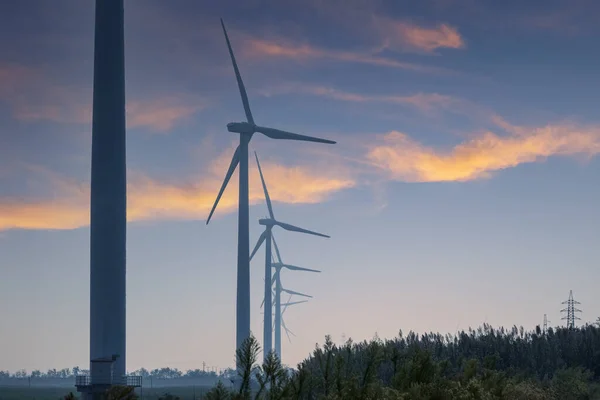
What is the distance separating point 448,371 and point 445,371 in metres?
13.6

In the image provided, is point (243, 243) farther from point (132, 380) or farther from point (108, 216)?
point (132, 380)

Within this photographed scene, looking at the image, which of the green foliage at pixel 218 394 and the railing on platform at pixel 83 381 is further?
the railing on platform at pixel 83 381

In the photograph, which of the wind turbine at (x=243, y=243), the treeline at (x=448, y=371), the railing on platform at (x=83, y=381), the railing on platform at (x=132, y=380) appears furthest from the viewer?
the wind turbine at (x=243, y=243)

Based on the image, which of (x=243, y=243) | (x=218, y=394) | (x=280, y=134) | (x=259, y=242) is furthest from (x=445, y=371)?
(x=259, y=242)

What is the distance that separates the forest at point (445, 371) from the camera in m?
36.2

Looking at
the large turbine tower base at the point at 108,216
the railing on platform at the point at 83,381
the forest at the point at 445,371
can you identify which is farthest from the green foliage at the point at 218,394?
the large turbine tower base at the point at 108,216

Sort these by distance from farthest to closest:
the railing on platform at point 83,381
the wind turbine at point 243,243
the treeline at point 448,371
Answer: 1. the wind turbine at point 243,243
2. the railing on platform at point 83,381
3. the treeline at point 448,371

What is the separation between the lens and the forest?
→ 3616 centimetres

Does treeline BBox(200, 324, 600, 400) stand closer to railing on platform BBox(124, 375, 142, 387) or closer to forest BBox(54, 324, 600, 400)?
forest BBox(54, 324, 600, 400)

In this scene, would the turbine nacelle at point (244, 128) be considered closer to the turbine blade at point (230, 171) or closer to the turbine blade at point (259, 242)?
the turbine blade at point (230, 171)

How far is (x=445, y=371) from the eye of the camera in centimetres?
8038

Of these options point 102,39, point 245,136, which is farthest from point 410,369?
point 245,136

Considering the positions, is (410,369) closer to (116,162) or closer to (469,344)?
(116,162)

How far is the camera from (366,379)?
1772 inches
